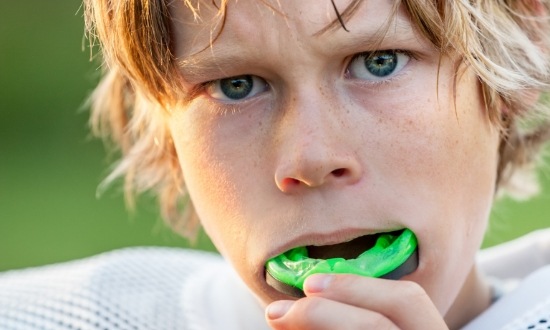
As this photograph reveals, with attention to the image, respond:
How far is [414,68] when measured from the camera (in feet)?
4.53

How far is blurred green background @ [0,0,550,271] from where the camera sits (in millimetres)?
4066

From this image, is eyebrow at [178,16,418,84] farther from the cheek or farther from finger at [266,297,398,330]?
finger at [266,297,398,330]

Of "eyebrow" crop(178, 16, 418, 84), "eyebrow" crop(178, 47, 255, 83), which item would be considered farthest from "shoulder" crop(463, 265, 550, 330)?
"eyebrow" crop(178, 47, 255, 83)

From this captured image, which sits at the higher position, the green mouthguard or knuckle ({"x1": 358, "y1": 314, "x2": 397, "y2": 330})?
the green mouthguard

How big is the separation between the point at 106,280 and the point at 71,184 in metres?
3.28

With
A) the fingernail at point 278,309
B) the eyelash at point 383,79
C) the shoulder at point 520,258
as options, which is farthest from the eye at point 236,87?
the shoulder at point 520,258

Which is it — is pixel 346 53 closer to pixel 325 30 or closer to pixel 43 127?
pixel 325 30

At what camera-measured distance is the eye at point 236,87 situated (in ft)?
4.59

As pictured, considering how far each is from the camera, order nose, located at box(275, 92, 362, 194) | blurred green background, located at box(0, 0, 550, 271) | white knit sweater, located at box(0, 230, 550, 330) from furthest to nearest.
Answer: blurred green background, located at box(0, 0, 550, 271) → white knit sweater, located at box(0, 230, 550, 330) → nose, located at box(275, 92, 362, 194)

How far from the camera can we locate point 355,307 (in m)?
1.21

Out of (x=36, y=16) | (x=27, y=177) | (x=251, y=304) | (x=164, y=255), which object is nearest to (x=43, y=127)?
(x=27, y=177)

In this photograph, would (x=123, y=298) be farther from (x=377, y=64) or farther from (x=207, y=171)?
(x=377, y=64)

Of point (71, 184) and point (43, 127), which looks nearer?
point (71, 184)

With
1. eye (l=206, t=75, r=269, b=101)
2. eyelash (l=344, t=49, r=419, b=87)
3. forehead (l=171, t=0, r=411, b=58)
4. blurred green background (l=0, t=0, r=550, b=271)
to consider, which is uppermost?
forehead (l=171, t=0, r=411, b=58)
